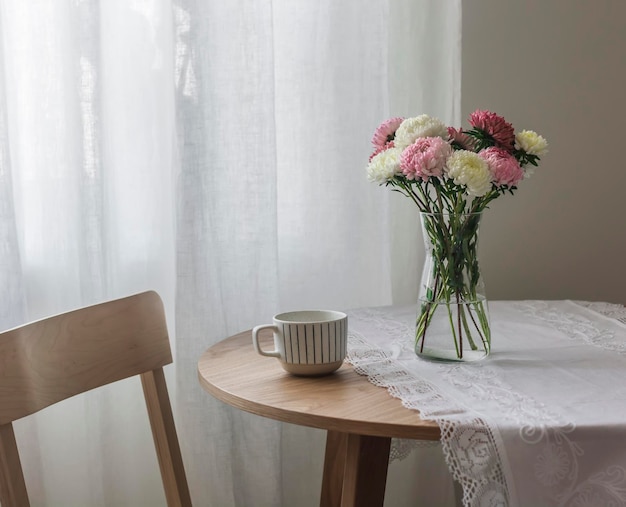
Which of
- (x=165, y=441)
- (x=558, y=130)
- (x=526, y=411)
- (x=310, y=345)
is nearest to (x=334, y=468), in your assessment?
(x=165, y=441)

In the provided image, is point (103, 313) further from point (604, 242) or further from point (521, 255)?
point (604, 242)

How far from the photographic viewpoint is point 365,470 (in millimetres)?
964

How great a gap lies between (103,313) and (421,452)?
936mm

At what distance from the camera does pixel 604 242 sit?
1953 millimetres

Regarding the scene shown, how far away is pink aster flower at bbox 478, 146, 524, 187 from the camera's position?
104 centimetres

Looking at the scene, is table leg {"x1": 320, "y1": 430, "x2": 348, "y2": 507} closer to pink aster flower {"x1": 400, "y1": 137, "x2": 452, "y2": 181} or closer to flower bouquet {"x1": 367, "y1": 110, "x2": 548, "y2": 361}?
flower bouquet {"x1": 367, "y1": 110, "x2": 548, "y2": 361}

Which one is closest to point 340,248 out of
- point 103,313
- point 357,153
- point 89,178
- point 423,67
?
point 357,153

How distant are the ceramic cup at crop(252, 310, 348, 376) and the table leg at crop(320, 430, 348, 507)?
1.51 feet

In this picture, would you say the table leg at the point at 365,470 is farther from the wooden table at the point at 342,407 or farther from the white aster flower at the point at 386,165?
the white aster flower at the point at 386,165

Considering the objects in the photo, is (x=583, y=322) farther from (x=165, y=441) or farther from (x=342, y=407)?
(x=165, y=441)

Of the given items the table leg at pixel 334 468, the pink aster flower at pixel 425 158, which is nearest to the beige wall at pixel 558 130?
the table leg at pixel 334 468

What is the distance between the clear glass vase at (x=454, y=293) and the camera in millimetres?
1113

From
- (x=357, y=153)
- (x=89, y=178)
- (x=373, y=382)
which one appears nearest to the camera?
(x=373, y=382)

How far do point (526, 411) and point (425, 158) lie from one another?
1.17 ft
